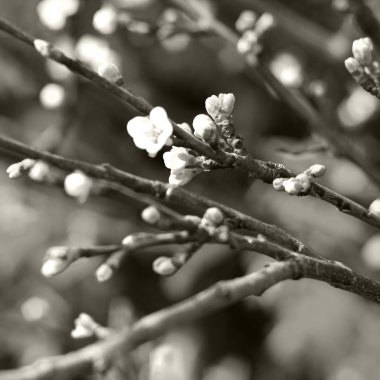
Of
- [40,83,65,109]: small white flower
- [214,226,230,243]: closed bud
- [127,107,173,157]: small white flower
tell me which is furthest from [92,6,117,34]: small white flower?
[214,226,230,243]: closed bud

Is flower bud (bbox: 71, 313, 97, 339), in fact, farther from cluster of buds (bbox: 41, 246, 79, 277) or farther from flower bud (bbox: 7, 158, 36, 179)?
flower bud (bbox: 7, 158, 36, 179)

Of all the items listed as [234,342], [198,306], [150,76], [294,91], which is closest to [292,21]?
[294,91]

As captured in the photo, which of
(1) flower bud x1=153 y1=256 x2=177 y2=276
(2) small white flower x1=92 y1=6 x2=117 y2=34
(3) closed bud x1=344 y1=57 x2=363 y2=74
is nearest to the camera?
(1) flower bud x1=153 y1=256 x2=177 y2=276

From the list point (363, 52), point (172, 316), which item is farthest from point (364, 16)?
point (172, 316)

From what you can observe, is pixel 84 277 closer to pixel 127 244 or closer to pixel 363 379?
pixel 363 379

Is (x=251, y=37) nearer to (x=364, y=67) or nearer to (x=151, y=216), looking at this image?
(x=364, y=67)

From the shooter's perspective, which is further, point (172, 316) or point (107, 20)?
point (107, 20)
